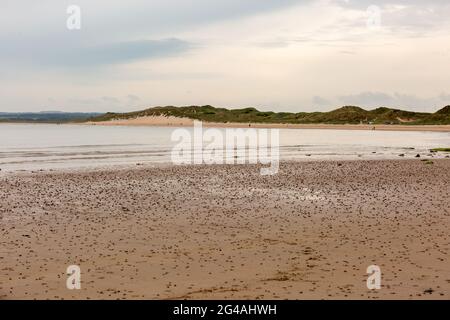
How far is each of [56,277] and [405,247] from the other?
8883mm

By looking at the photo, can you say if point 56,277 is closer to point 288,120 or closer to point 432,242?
point 432,242

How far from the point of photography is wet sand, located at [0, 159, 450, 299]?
1091 cm

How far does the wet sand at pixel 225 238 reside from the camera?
10914mm

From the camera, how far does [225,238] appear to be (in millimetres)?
15320
